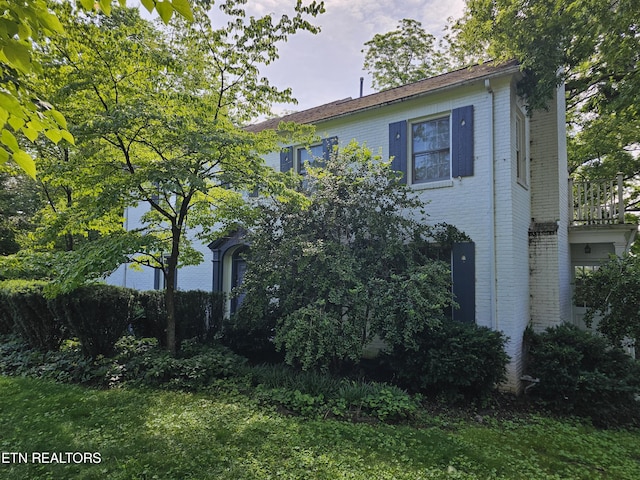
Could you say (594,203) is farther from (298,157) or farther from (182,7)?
(182,7)

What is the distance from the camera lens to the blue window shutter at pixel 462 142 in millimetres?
7527

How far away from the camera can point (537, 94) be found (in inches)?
292

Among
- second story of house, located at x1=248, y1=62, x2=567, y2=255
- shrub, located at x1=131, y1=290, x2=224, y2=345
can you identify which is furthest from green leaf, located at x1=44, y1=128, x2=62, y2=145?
shrub, located at x1=131, y1=290, x2=224, y2=345

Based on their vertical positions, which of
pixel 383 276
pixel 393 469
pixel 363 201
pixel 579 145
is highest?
pixel 579 145

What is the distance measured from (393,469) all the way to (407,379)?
2.77 m

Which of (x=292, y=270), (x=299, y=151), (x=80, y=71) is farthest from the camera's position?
(x=299, y=151)

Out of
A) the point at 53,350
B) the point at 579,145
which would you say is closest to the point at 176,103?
the point at 53,350

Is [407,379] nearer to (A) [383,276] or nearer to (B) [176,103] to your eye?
(A) [383,276]

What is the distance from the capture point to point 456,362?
5.98 meters

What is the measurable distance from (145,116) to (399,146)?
17.4 feet

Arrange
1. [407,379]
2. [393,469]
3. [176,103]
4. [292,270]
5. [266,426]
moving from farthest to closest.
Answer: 1. [292,270]
2. [407,379]
3. [176,103]
4. [266,426]
5. [393,469]

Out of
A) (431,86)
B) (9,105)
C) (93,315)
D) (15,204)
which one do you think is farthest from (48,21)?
(15,204)

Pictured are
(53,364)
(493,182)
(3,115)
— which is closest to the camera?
(3,115)

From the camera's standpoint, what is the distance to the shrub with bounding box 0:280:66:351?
7.35 m
